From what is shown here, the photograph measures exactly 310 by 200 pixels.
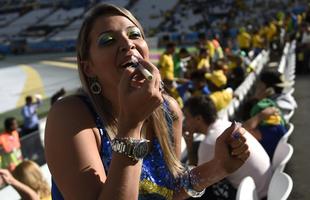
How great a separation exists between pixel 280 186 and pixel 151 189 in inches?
49.8

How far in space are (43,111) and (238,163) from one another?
8.92 metres

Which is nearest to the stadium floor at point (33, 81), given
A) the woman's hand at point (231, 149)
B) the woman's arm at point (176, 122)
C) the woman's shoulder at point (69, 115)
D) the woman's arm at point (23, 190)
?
the woman's arm at point (23, 190)

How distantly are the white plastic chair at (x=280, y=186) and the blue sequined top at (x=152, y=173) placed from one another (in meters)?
0.97

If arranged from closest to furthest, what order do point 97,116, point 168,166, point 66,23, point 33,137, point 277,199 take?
point 97,116 → point 168,166 → point 277,199 → point 33,137 → point 66,23

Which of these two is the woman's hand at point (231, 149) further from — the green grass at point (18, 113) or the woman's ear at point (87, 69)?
the green grass at point (18, 113)

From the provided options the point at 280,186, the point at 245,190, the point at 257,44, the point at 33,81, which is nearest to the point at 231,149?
the point at 245,190

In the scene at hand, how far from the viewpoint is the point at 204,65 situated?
7629mm

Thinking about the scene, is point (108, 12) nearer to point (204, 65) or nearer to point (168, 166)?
point (168, 166)

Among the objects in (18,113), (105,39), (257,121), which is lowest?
(18,113)

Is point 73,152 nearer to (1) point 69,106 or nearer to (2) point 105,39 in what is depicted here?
(1) point 69,106

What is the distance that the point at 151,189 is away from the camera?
48.6 inches

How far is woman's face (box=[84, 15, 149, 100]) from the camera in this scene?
1.10 m

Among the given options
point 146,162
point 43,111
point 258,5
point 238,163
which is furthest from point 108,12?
point 258,5

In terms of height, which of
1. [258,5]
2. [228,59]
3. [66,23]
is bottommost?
[66,23]
